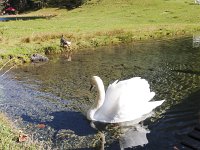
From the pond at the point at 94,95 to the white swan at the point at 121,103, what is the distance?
0.40m

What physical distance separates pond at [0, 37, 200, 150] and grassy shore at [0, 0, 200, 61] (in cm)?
511

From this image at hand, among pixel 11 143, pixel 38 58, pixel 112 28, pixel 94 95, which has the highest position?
pixel 11 143

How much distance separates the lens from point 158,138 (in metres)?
15.5

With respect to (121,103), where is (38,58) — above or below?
below

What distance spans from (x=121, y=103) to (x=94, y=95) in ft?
16.5

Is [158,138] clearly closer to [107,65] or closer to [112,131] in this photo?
[112,131]

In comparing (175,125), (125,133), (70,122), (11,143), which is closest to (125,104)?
(125,133)

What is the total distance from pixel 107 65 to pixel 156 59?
14.0 feet

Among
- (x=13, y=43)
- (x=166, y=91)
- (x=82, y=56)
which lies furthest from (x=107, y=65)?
(x=13, y=43)

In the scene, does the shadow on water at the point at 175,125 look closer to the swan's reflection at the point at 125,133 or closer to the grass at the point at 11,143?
the swan's reflection at the point at 125,133

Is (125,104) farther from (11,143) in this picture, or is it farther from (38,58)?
(38,58)

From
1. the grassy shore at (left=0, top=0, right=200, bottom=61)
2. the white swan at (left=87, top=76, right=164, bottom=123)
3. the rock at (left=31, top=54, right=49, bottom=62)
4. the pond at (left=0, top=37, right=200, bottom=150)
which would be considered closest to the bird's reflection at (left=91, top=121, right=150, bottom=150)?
the pond at (left=0, top=37, right=200, bottom=150)

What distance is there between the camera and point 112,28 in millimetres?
53500

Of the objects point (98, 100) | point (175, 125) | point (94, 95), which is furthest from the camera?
point (94, 95)
